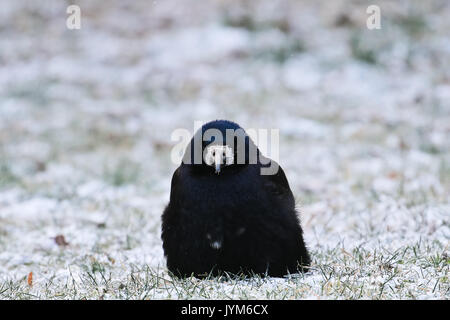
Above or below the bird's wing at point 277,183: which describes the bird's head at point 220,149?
above

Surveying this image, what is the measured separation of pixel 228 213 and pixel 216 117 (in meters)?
4.51

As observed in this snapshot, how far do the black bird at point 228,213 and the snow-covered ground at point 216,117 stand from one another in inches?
4.9

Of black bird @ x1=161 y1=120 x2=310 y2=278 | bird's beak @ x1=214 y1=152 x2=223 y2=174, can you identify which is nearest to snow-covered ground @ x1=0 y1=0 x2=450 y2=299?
black bird @ x1=161 y1=120 x2=310 y2=278

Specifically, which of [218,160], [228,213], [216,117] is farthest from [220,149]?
[216,117]

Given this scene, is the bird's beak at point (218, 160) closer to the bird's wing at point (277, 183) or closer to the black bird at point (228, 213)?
the black bird at point (228, 213)

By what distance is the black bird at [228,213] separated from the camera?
2.97 m

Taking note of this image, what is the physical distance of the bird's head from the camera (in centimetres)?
297

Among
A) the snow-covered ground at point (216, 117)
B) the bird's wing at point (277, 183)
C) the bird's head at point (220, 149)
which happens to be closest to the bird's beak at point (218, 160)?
the bird's head at point (220, 149)

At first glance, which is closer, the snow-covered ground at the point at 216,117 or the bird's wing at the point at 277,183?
the bird's wing at the point at 277,183

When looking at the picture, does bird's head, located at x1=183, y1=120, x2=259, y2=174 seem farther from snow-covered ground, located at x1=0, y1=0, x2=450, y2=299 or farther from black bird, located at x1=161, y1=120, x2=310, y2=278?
snow-covered ground, located at x1=0, y1=0, x2=450, y2=299

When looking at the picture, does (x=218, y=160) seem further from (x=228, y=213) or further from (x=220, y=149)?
(x=228, y=213)

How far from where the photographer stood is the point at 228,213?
2963 mm

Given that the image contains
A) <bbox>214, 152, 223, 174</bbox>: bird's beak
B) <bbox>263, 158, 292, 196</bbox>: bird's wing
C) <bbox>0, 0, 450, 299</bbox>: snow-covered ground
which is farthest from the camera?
<bbox>0, 0, 450, 299</bbox>: snow-covered ground
